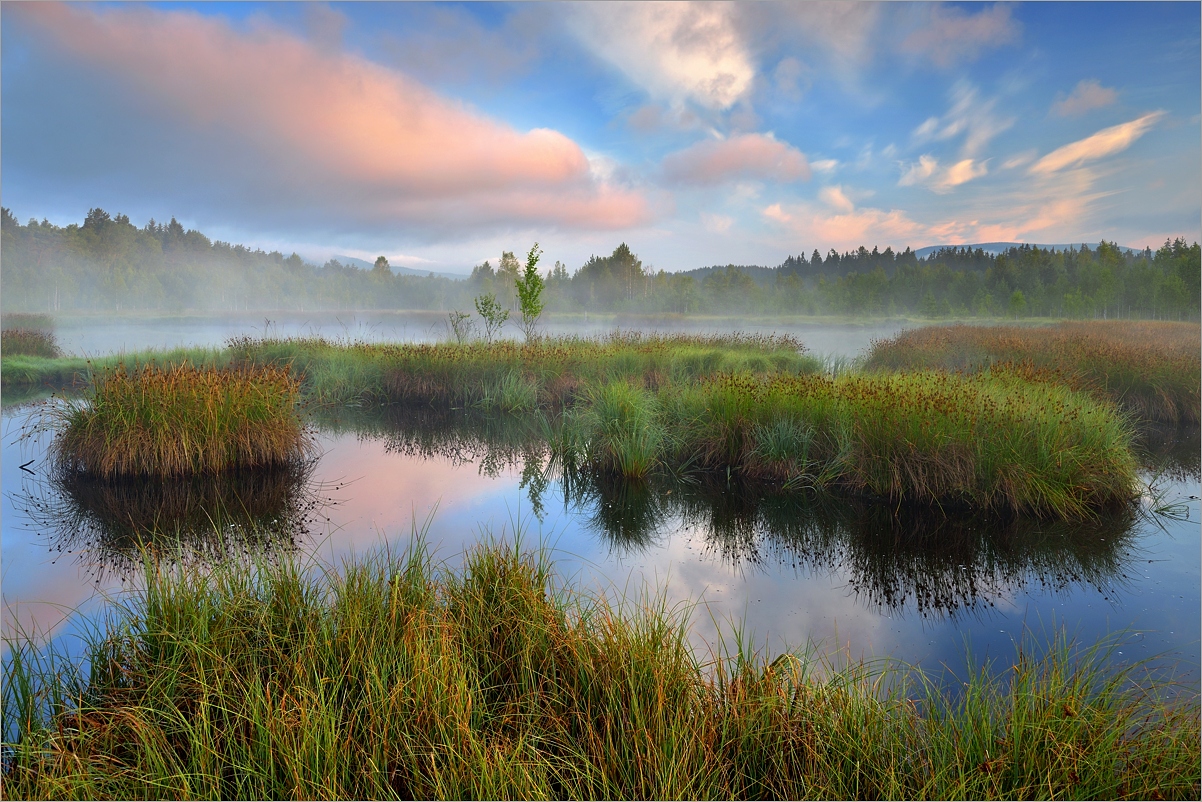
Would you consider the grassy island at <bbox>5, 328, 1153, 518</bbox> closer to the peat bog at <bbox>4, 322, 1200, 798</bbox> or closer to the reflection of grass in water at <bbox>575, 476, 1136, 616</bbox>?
the peat bog at <bbox>4, 322, 1200, 798</bbox>

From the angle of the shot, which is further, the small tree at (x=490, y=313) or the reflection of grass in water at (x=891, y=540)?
the small tree at (x=490, y=313)

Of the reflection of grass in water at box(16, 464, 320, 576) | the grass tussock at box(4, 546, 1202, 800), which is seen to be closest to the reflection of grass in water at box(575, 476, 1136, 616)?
the grass tussock at box(4, 546, 1202, 800)

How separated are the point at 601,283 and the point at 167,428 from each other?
77433 mm

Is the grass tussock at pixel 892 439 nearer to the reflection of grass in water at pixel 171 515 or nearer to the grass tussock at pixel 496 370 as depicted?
the reflection of grass in water at pixel 171 515

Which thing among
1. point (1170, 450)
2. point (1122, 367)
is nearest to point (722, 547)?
point (1170, 450)

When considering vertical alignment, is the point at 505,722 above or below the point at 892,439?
below

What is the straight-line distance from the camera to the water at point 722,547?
4.04 meters

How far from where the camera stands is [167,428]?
293 inches

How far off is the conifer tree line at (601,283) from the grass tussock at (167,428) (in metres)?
30.0

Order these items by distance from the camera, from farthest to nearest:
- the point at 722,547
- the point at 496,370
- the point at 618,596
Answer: the point at 496,370
the point at 722,547
the point at 618,596

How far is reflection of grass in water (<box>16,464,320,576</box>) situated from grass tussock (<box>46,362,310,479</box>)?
207mm

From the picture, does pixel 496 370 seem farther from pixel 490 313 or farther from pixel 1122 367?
pixel 1122 367

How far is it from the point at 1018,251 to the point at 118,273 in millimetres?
96283

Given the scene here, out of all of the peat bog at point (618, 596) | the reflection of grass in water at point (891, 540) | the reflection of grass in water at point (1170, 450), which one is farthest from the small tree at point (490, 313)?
the reflection of grass in water at point (1170, 450)
